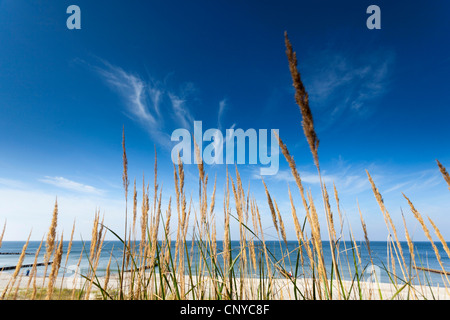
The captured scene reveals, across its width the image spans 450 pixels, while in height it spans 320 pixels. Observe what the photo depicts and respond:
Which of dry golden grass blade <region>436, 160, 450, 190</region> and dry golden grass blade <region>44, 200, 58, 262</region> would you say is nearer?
dry golden grass blade <region>44, 200, 58, 262</region>

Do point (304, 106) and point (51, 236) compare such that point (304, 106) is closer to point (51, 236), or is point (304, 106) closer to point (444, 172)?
point (444, 172)

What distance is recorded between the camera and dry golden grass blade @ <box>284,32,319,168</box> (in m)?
1.15

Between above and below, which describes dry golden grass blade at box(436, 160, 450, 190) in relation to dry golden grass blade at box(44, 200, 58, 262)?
above

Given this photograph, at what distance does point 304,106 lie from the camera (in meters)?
1.17

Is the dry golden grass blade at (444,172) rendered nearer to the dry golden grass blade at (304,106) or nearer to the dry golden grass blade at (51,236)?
the dry golden grass blade at (304,106)

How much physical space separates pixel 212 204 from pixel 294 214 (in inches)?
25.5

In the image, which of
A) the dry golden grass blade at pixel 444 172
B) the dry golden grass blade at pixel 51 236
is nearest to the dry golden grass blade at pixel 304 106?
the dry golden grass blade at pixel 444 172

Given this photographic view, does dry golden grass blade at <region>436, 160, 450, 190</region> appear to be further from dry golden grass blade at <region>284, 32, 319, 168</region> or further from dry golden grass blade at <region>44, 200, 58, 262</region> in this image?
dry golden grass blade at <region>44, 200, 58, 262</region>

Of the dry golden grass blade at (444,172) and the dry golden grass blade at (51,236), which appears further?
the dry golden grass blade at (444,172)

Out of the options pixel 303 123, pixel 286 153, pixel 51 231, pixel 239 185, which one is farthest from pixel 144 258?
pixel 303 123

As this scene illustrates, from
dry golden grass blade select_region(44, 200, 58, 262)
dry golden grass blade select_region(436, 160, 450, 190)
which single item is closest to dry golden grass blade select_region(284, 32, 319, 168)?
dry golden grass blade select_region(436, 160, 450, 190)

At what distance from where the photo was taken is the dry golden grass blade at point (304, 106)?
1154mm

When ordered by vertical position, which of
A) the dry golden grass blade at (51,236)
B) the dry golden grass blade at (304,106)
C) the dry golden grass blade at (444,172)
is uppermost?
the dry golden grass blade at (304,106)
